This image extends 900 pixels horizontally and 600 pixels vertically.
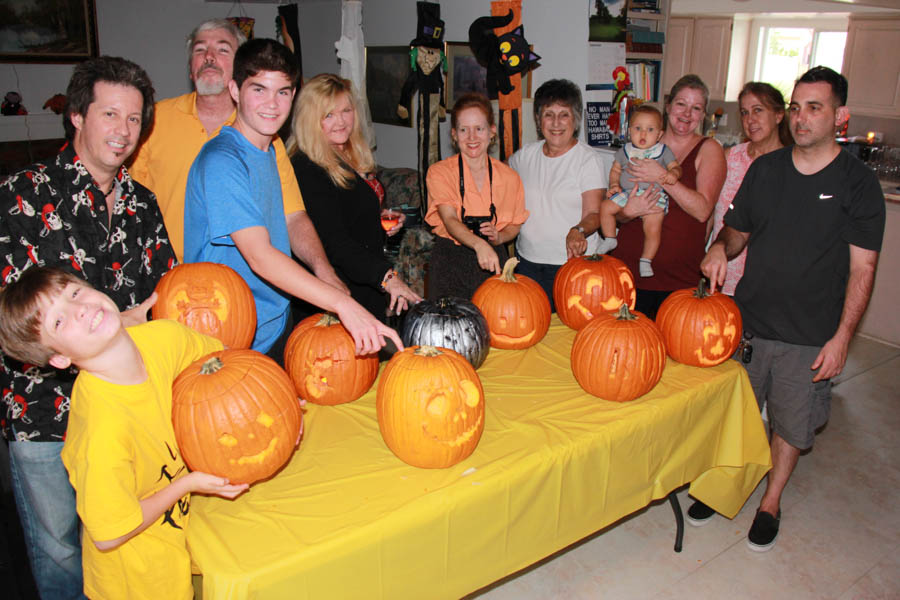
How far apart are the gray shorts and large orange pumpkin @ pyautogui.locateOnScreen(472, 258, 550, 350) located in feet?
3.49

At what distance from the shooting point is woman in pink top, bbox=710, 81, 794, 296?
3148 millimetres

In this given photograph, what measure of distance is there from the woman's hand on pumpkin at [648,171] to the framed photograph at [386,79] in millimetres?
3938

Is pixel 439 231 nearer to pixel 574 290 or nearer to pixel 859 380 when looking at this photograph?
pixel 574 290

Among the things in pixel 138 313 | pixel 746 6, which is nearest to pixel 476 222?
pixel 138 313

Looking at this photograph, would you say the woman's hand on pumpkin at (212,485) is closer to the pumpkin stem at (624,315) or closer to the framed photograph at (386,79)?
the pumpkin stem at (624,315)

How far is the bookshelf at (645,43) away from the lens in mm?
4336

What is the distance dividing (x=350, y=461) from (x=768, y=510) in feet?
6.90

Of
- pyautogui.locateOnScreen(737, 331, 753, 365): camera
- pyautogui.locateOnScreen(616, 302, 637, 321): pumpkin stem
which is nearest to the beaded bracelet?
pyautogui.locateOnScreen(616, 302, 637, 321): pumpkin stem

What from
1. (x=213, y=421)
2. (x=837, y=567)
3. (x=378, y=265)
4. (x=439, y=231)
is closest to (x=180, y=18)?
(x=439, y=231)

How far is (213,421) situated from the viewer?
1.44m

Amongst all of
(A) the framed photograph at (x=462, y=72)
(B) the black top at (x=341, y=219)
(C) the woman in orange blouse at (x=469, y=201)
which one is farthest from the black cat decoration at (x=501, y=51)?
(B) the black top at (x=341, y=219)

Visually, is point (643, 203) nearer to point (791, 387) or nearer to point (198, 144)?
point (791, 387)

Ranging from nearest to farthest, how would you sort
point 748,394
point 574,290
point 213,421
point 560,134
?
point 213,421, point 748,394, point 574,290, point 560,134

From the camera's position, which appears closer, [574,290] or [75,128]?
[75,128]
